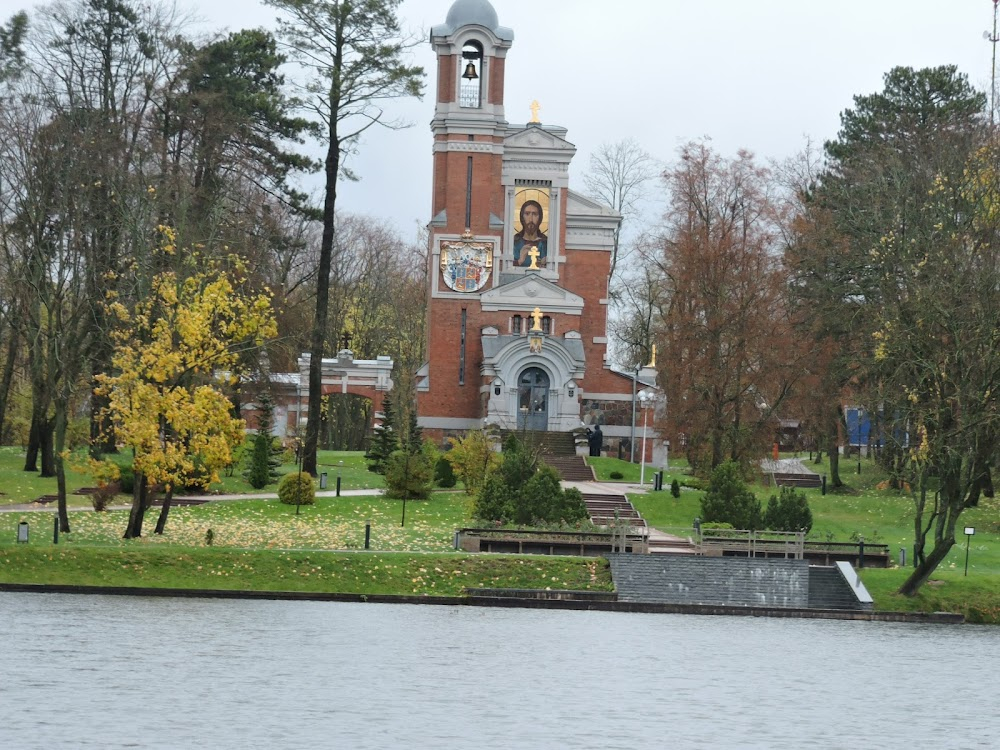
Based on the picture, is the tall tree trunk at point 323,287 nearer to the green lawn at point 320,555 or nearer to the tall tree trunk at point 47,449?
the green lawn at point 320,555

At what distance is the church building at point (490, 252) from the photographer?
7300cm

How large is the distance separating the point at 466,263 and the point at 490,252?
1.22 meters

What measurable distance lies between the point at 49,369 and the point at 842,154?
122ft

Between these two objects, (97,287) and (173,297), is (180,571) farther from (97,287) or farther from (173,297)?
(97,287)

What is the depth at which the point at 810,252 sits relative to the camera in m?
60.8

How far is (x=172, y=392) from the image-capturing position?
3966 cm

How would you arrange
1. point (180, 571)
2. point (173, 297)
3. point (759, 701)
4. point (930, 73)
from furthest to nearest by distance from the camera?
point (930, 73), point (173, 297), point (180, 571), point (759, 701)

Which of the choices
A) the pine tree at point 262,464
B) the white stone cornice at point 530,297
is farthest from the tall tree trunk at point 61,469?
the white stone cornice at point 530,297

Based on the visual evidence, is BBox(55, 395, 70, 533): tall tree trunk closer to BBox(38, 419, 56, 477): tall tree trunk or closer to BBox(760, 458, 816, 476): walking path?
BBox(38, 419, 56, 477): tall tree trunk

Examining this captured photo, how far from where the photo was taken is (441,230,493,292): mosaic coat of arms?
242 feet

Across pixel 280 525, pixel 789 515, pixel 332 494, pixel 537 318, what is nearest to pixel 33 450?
pixel 332 494

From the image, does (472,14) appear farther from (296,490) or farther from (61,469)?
(61,469)

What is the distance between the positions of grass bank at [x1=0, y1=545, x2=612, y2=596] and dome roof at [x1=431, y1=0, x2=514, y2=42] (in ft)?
129

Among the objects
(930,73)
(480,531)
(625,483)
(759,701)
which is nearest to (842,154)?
(930,73)
